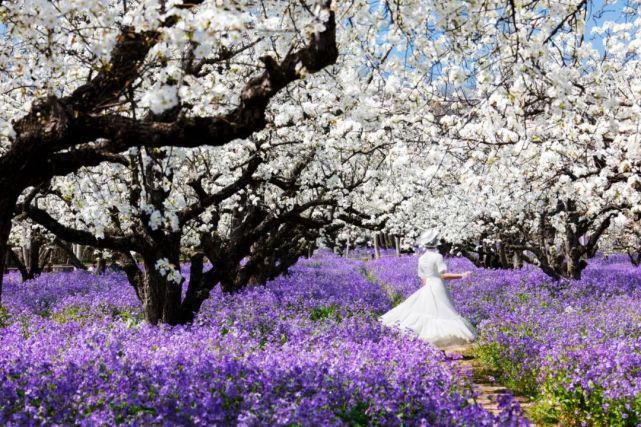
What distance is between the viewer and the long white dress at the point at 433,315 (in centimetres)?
1410

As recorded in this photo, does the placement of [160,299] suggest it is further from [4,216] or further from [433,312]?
[4,216]

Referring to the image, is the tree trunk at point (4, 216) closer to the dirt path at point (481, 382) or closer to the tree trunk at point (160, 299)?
the tree trunk at point (160, 299)

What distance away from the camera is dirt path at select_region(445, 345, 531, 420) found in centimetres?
959

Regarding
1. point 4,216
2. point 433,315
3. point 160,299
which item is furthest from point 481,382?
point 4,216

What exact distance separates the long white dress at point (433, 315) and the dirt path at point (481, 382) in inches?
15.7

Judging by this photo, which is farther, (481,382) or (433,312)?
(433,312)

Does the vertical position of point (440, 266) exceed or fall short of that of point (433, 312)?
it exceeds it

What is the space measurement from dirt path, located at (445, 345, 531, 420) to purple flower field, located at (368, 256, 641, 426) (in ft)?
0.61

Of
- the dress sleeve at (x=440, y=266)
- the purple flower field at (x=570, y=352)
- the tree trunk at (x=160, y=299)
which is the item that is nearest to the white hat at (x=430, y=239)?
the dress sleeve at (x=440, y=266)

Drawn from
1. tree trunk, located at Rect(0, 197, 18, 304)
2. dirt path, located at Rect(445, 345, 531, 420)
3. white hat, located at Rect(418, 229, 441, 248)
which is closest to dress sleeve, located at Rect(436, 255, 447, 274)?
white hat, located at Rect(418, 229, 441, 248)

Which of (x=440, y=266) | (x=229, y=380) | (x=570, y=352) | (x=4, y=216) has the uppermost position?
(x=4, y=216)

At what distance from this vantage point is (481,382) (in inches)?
452

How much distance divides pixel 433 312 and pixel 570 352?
17.5 ft

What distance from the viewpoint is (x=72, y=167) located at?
19.5ft
